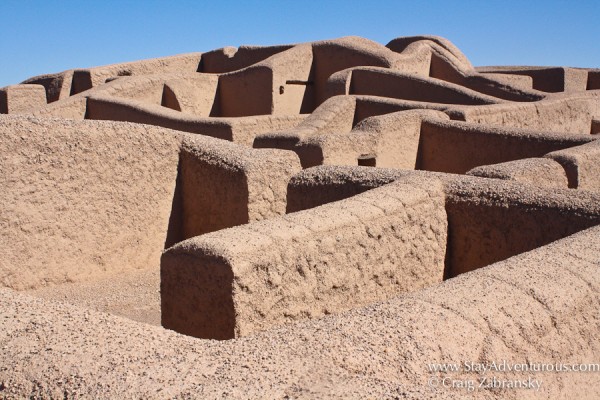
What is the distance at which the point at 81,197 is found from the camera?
5.64 metres

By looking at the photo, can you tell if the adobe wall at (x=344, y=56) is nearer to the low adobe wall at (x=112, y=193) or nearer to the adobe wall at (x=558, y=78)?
the adobe wall at (x=558, y=78)

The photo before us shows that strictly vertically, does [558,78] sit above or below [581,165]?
above

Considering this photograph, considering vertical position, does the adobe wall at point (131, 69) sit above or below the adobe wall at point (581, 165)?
above

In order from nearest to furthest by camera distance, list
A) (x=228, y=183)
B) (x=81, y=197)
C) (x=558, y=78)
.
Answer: (x=81, y=197)
(x=228, y=183)
(x=558, y=78)

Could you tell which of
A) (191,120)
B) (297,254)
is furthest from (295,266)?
(191,120)

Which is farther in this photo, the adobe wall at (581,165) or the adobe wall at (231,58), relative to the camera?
the adobe wall at (231,58)

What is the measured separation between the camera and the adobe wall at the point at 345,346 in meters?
2.20

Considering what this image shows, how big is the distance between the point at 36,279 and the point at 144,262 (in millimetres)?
1023

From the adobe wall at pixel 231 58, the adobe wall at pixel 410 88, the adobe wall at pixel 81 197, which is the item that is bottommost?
the adobe wall at pixel 81 197

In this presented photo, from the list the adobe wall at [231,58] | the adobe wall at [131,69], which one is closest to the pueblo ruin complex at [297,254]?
the adobe wall at [131,69]

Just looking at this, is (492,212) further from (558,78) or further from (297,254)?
(558,78)

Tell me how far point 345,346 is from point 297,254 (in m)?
1.43

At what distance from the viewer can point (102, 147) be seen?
226 inches

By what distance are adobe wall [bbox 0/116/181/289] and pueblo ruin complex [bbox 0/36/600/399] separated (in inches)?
0.5
